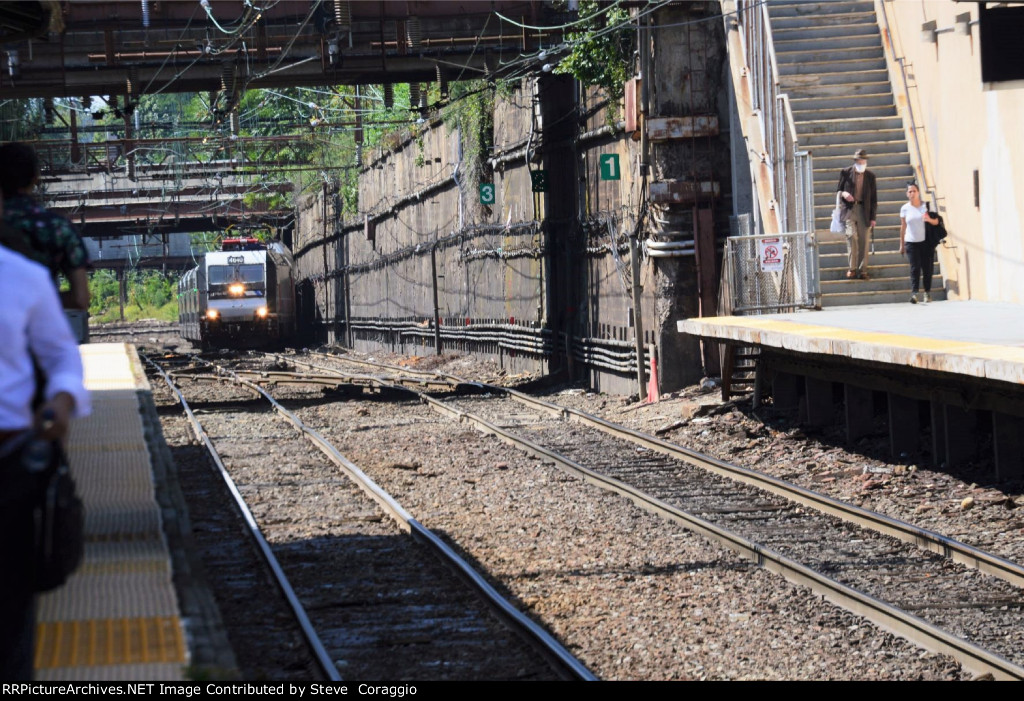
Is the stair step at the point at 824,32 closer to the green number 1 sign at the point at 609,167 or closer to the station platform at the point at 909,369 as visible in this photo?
the green number 1 sign at the point at 609,167

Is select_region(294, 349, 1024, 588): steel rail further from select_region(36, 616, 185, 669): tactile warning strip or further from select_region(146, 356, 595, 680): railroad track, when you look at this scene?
select_region(36, 616, 185, 669): tactile warning strip

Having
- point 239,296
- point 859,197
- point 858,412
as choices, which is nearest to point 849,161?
point 859,197

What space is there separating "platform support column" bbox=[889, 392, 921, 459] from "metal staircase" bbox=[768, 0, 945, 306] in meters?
5.11

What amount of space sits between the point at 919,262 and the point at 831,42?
5377 mm

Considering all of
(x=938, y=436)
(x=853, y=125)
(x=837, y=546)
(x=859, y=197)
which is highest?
(x=853, y=125)

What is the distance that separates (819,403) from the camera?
17234 millimetres

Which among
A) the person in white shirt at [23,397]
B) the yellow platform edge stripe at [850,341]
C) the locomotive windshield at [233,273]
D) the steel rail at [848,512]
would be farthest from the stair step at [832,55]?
the locomotive windshield at [233,273]

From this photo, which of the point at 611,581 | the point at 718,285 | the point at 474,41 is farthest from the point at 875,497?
the point at 474,41

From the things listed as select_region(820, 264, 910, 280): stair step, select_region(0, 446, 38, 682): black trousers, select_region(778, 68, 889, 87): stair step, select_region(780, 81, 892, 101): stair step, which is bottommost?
select_region(0, 446, 38, 682): black trousers

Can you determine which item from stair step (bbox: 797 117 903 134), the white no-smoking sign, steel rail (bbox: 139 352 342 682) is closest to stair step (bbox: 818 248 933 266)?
the white no-smoking sign

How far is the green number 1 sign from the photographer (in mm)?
22453

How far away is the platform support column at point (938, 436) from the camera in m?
14.0

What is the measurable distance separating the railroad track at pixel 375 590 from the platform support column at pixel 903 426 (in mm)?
5471

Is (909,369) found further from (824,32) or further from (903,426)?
(824,32)
